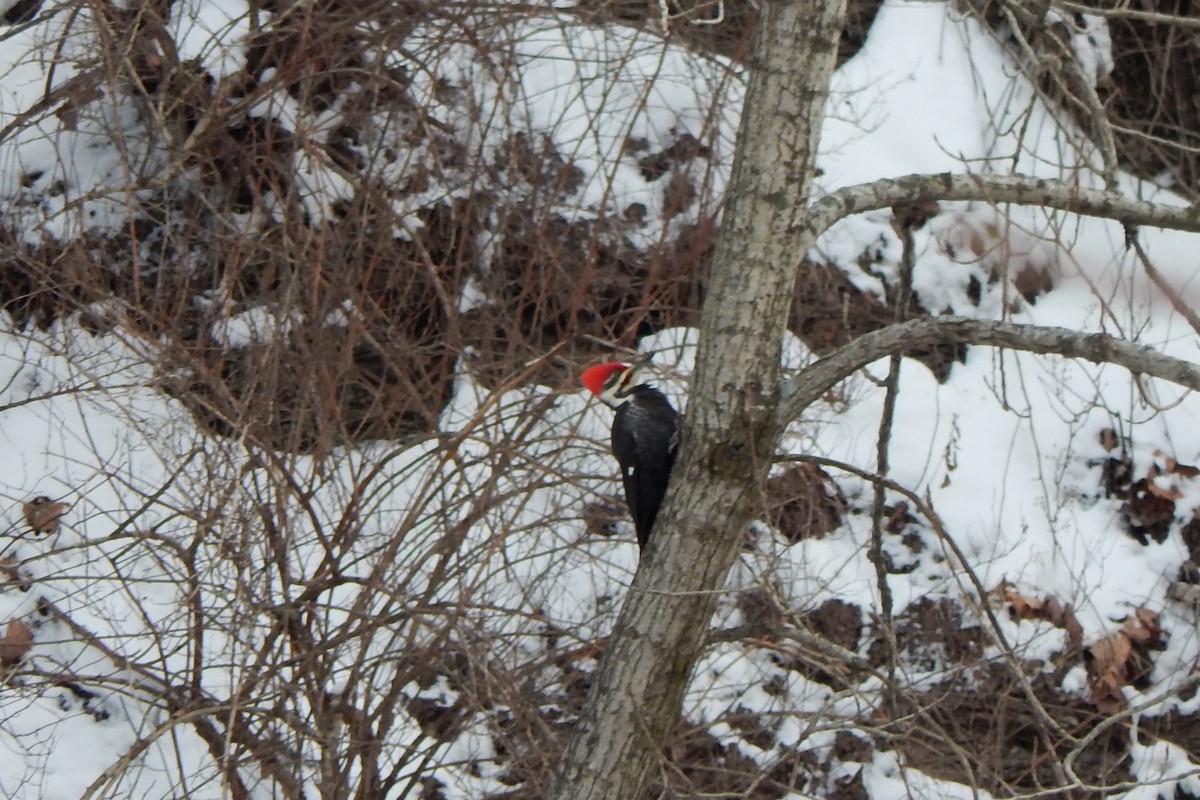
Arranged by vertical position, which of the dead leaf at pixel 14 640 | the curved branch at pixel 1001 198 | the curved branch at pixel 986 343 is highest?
the curved branch at pixel 1001 198

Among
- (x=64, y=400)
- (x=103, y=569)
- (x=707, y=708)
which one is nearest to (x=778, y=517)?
(x=707, y=708)

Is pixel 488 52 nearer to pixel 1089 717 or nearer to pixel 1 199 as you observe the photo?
pixel 1 199

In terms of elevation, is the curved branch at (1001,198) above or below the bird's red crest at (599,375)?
below

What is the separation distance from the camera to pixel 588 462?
17.7ft

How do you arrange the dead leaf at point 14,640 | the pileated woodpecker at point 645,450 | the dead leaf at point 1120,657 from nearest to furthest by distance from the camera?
the pileated woodpecker at point 645,450 → the dead leaf at point 14,640 → the dead leaf at point 1120,657

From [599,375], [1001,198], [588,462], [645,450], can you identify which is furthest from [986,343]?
[588,462]

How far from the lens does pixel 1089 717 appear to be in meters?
5.95

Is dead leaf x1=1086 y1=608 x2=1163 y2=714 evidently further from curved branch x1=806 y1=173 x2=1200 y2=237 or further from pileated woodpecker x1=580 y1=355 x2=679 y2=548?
curved branch x1=806 y1=173 x2=1200 y2=237

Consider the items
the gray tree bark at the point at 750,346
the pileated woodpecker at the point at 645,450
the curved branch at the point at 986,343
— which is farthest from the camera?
the pileated woodpecker at the point at 645,450

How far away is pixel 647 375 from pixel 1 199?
3.96 meters

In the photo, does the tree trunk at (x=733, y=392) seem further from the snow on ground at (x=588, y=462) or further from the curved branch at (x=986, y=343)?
the snow on ground at (x=588, y=462)

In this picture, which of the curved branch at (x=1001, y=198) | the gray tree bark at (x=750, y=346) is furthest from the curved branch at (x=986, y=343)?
the curved branch at (x=1001, y=198)

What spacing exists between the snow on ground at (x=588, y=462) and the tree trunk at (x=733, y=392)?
59.1 inches

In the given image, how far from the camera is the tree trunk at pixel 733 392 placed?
286 centimetres
